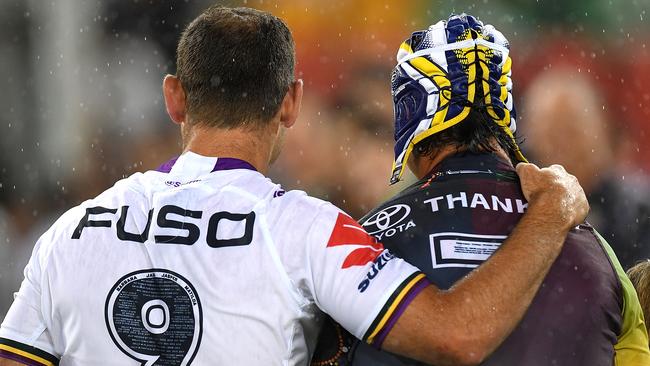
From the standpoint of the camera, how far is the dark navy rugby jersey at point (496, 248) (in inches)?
94.9

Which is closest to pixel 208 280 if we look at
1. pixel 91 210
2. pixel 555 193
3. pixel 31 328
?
pixel 91 210

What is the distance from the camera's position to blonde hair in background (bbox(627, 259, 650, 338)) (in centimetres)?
364

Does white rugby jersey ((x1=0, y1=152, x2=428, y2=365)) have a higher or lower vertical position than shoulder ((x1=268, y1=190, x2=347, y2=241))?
lower

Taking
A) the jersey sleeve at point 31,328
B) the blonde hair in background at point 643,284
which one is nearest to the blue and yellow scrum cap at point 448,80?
the jersey sleeve at point 31,328

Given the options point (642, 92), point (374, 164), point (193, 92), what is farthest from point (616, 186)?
point (193, 92)

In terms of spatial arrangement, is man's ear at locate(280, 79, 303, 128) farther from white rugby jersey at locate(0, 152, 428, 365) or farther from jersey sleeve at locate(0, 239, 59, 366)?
jersey sleeve at locate(0, 239, 59, 366)

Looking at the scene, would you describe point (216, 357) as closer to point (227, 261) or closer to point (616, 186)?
point (227, 261)

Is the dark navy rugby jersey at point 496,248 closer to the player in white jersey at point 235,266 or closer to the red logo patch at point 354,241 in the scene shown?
the player in white jersey at point 235,266

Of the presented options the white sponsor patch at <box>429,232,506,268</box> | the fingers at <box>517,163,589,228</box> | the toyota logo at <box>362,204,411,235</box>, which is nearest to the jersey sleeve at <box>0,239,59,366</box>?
the toyota logo at <box>362,204,411,235</box>

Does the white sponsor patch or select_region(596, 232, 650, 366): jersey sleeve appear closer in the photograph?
the white sponsor patch

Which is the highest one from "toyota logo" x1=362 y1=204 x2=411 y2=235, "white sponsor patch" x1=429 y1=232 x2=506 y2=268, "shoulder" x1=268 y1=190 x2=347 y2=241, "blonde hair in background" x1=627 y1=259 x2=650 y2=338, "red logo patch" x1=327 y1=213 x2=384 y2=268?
"shoulder" x1=268 y1=190 x2=347 y2=241

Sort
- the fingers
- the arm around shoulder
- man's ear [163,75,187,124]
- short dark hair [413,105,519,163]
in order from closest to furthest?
the arm around shoulder
the fingers
man's ear [163,75,187,124]
short dark hair [413,105,519,163]

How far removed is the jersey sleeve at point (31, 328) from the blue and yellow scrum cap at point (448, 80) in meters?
1.12

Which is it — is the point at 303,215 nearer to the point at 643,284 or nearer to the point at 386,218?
the point at 386,218
